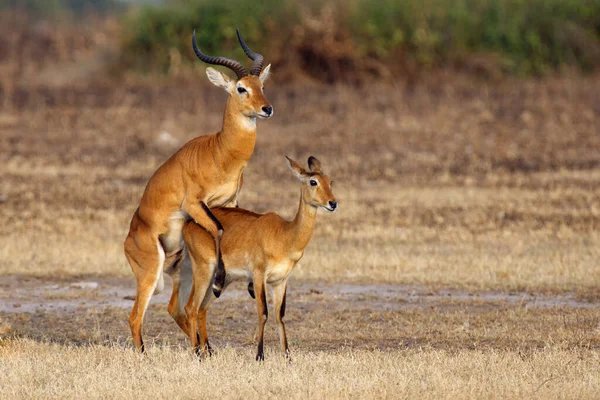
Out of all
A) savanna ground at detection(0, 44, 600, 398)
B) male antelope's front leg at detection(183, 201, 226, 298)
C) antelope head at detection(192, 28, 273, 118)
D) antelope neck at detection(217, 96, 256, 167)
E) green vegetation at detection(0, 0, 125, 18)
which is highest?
green vegetation at detection(0, 0, 125, 18)

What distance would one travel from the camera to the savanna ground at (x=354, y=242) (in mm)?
9367

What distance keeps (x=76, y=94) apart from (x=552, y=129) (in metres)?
11.9

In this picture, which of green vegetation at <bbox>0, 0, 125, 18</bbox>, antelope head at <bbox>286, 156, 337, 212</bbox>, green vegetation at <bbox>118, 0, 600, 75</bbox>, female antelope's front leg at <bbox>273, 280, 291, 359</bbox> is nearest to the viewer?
antelope head at <bbox>286, 156, 337, 212</bbox>

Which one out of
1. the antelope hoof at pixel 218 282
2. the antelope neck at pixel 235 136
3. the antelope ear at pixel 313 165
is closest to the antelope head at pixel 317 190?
the antelope ear at pixel 313 165

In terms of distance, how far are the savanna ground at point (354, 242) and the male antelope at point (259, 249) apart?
0.48m

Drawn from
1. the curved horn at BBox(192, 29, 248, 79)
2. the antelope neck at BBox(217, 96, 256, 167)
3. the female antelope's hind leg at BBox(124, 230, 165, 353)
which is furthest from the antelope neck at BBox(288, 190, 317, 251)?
the curved horn at BBox(192, 29, 248, 79)

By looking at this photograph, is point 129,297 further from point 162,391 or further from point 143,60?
point 143,60

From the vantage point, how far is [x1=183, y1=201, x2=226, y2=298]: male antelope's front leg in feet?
35.2

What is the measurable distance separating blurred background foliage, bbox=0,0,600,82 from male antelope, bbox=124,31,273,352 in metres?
18.3

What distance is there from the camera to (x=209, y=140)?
36.7ft

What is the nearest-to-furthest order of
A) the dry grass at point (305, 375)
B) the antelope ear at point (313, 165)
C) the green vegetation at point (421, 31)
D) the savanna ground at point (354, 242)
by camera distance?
the dry grass at point (305, 375) < the savanna ground at point (354, 242) < the antelope ear at point (313, 165) < the green vegetation at point (421, 31)

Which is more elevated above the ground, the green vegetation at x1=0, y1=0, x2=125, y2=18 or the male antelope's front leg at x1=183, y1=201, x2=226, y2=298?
the green vegetation at x1=0, y1=0, x2=125, y2=18

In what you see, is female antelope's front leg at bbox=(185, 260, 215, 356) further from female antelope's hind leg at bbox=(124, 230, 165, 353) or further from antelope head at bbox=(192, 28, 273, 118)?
antelope head at bbox=(192, 28, 273, 118)

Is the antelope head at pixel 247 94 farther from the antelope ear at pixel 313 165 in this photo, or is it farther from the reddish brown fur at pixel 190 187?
the antelope ear at pixel 313 165
